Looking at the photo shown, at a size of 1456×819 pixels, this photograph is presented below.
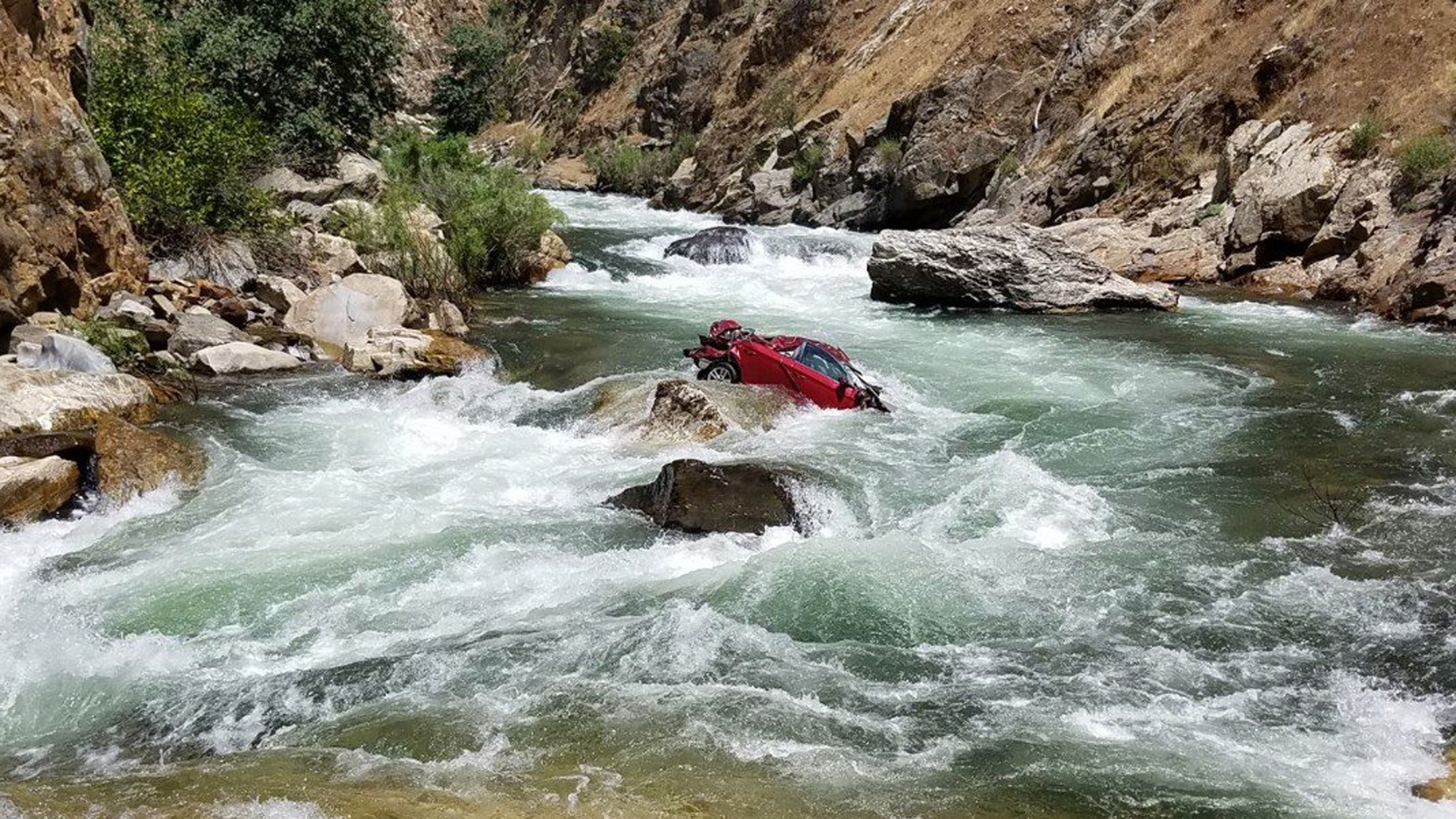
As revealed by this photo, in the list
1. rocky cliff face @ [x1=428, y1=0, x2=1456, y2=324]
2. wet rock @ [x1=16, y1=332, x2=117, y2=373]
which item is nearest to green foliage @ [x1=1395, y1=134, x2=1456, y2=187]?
rocky cliff face @ [x1=428, y1=0, x2=1456, y2=324]

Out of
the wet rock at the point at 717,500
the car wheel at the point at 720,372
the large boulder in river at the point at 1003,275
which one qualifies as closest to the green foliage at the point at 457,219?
the car wheel at the point at 720,372

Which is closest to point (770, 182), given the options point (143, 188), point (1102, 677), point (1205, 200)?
point (1205, 200)

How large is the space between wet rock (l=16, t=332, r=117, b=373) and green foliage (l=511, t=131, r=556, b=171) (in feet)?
135

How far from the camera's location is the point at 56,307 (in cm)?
1138

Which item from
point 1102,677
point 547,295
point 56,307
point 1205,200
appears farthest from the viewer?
point 1205,200

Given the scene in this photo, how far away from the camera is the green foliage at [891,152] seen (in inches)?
1111

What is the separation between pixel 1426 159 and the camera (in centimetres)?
1666

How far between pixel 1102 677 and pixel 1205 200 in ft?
59.5

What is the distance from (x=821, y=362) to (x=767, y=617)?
5466 millimetres

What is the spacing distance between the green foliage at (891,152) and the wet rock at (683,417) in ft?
62.9

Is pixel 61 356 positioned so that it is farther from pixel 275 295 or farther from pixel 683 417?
pixel 683 417

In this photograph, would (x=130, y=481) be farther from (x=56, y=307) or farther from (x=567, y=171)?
(x=567, y=171)

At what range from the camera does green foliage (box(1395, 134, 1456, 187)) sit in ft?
54.6

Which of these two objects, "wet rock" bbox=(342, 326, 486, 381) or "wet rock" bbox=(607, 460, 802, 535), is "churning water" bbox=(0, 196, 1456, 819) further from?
"wet rock" bbox=(342, 326, 486, 381)
